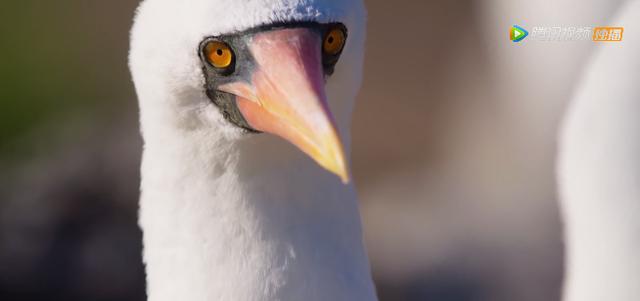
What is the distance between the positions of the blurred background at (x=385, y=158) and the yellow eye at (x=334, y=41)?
232cm

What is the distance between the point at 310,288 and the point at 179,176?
0.29 m

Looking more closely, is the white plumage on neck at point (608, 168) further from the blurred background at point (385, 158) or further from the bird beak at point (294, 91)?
the bird beak at point (294, 91)

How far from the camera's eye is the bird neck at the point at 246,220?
58.0 inches

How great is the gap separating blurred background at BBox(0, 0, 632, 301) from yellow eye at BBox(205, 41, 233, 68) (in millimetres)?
2416

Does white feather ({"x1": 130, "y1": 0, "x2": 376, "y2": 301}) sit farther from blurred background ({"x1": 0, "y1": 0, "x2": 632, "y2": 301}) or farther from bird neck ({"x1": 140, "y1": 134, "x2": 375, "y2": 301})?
blurred background ({"x1": 0, "y1": 0, "x2": 632, "y2": 301})

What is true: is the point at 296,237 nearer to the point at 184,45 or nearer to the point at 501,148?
the point at 184,45

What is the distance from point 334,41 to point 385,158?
3.18 meters

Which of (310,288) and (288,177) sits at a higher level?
(288,177)

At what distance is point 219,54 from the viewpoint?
4.45 ft

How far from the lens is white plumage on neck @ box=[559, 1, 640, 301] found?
104 inches

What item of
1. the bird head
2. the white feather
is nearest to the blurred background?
the white feather

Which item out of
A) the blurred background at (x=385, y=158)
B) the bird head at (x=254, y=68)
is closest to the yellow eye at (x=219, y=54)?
the bird head at (x=254, y=68)

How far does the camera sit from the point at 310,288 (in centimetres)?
153

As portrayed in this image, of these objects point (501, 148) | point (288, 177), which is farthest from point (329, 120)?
point (501, 148)
